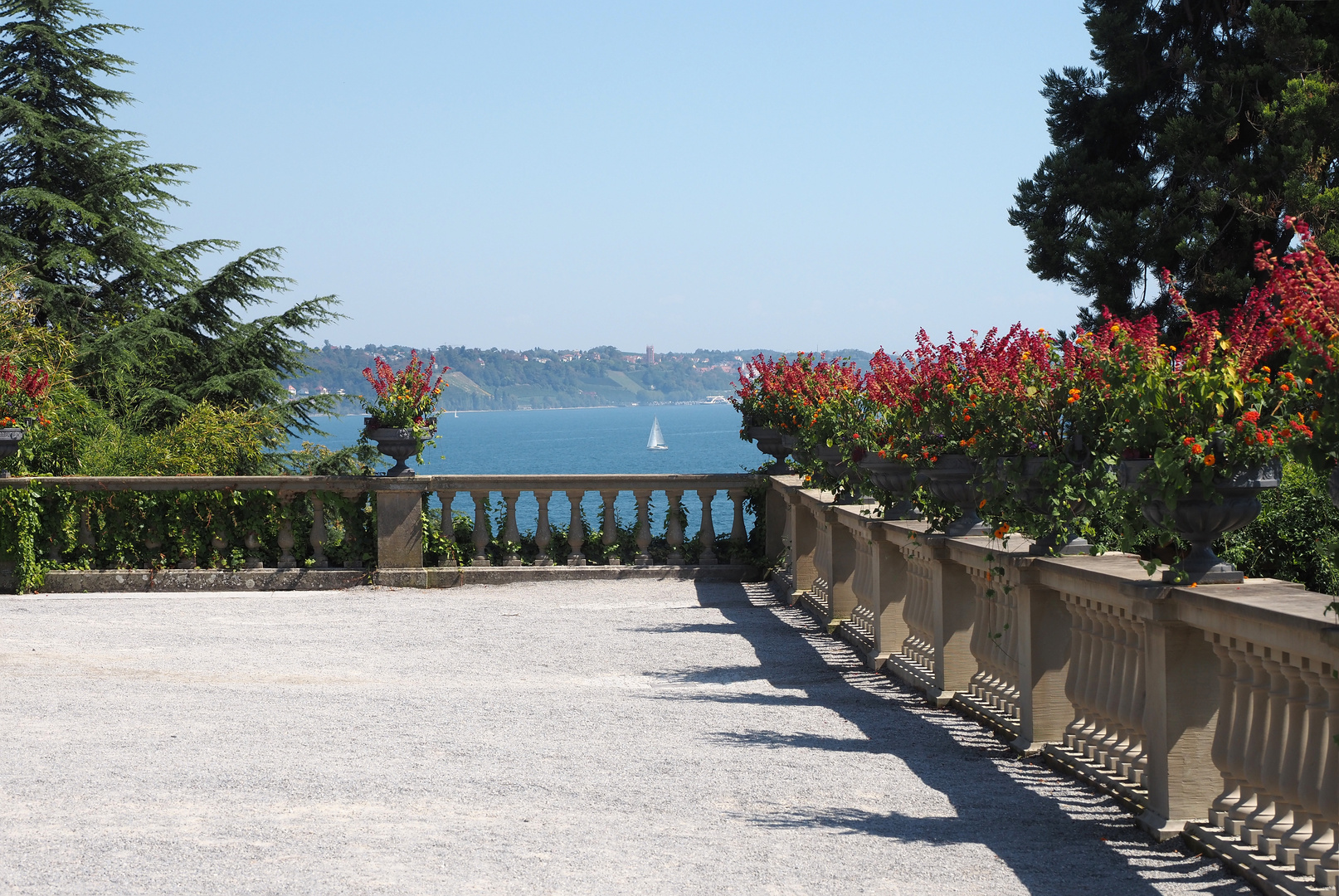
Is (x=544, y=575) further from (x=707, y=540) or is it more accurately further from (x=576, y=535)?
(x=707, y=540)

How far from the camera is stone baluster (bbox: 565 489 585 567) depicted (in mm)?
13016

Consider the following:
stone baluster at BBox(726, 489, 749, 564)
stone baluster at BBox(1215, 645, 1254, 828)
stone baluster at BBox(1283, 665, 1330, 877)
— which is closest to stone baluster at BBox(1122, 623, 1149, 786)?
stone baluster at BBox(1215, 645, 1254, 828)

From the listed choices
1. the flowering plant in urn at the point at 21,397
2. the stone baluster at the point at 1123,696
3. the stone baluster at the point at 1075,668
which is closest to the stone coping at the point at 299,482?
the flowering plant in urn at the point at 21,397

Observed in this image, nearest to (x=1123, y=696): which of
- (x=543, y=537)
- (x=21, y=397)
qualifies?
(x=543, y=537)

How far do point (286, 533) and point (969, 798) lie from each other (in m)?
9.51

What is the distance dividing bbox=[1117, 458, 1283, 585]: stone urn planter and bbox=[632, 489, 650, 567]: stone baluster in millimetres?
9085

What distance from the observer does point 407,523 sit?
1291 cm

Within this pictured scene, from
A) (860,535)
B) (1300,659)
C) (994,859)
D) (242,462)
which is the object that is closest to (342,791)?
(994,859)

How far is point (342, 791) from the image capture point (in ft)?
16.9

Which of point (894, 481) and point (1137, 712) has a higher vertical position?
point (894, 481)

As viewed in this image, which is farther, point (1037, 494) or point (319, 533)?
point (319, 533)

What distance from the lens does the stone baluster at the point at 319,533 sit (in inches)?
511

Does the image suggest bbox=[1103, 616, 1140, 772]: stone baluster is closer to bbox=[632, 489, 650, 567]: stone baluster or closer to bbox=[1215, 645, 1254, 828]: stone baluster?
bbox=[1215, 645, 1254, 828]: stone baluster

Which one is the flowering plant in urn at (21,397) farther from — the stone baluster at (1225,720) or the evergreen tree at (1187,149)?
the evergreen tree at (1187,149)
